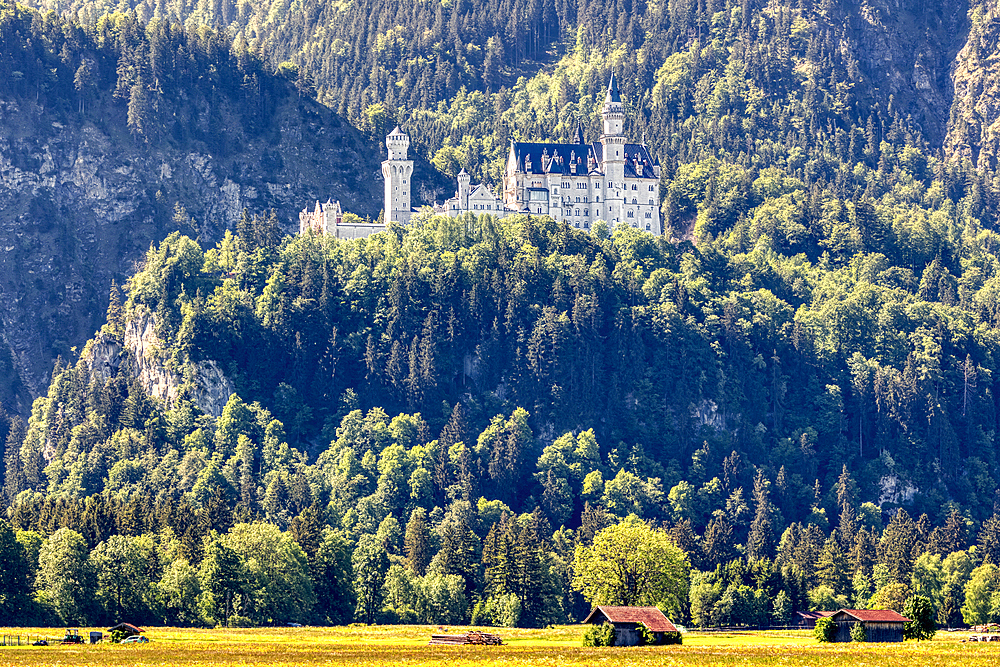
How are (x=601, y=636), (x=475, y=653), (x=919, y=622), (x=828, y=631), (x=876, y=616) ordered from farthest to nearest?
(x=876, y=616) < (x=919, y=622) < (x=828, y=631) < (x=601, y=636) < (x=475, y=653)

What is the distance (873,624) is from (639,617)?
15.3 metres

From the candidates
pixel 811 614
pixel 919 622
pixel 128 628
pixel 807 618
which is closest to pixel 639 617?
pixel 919 622

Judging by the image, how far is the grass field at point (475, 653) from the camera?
4906 inches

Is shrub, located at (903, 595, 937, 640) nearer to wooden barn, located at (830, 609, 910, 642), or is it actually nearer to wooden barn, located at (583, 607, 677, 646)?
wooden barn, located at (830, 609, 910, 642)

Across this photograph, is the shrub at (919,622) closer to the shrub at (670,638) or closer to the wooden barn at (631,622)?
the shrub at (670,638)

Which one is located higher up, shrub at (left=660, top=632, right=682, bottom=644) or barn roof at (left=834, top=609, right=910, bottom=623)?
barn roof at (left=834, top=609, right=910, bottom=623)

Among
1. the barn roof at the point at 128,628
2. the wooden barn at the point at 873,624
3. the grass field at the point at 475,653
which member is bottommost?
the grass field at the point at 475,653

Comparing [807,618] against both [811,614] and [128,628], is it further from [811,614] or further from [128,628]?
[128,628]

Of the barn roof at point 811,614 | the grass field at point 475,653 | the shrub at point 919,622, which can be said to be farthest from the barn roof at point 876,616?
the barn roof at point 811,614

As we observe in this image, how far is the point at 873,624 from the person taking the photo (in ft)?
484

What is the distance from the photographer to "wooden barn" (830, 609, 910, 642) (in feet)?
482

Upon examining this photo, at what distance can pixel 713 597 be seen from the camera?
194 m

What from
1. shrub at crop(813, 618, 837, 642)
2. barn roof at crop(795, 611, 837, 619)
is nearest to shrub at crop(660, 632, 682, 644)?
shrub at crop(813, 618, 837, 642)

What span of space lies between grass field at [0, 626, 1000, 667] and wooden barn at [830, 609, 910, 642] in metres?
2.27
